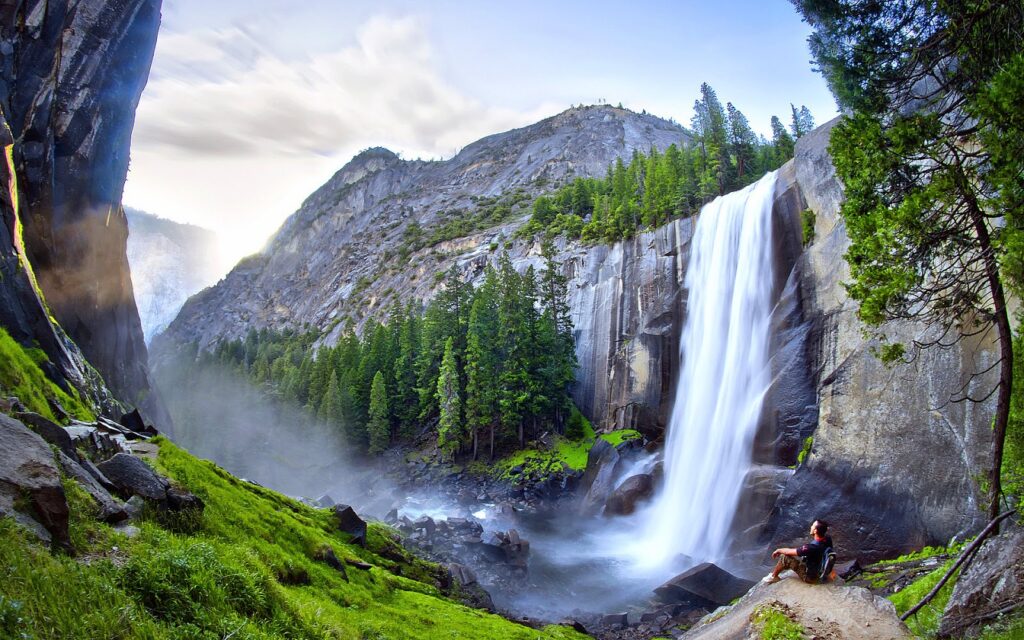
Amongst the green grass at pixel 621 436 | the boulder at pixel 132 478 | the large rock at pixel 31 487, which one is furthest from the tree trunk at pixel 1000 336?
the green grass at pixel 621 436

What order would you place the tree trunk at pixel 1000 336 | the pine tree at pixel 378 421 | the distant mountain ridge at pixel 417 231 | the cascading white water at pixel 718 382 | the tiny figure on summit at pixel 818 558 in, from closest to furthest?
1. the tree trunk at pixel 1000 336
2. the tiny figure on summit at pixel 818 558
3. the cascading white water at pixel 718 382
4. the pine tree at pixel 378 421
5. the distant mountain ridge at pixel 417 231

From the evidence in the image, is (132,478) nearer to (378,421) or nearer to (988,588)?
(988,588)

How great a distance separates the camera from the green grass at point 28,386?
543 inches

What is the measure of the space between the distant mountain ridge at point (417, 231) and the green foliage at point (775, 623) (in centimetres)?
9549

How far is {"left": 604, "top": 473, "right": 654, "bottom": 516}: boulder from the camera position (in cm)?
4116

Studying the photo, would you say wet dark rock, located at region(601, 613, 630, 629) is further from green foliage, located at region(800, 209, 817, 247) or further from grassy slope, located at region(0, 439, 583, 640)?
green foliage, located at region(800, 209, 817, 247)

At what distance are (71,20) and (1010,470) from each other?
51.4m

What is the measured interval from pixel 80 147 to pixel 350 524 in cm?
3589

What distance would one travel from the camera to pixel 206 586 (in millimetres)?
8258

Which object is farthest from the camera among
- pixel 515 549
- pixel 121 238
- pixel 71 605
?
pixel 121 238

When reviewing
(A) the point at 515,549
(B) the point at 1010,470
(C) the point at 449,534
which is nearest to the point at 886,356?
(B) the point at 1010,470

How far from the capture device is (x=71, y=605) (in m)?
6.32

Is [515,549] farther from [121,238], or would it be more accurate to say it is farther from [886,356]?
[121,238]

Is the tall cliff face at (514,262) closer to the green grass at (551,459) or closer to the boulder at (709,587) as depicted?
the green grass at (551,459)
